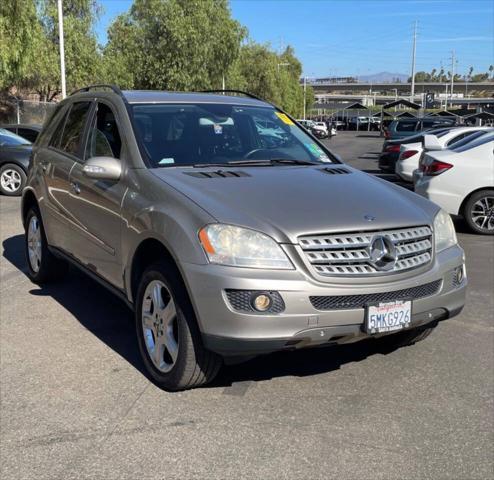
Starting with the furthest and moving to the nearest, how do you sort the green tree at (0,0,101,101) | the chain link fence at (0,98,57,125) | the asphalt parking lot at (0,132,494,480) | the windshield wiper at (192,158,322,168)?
1. the green tree at (0,0,101,101)
2. the chain link fence at (0,98,57,125)
3. the windshield wiper at (192,158,322,168)
4. the asphalt parking lot at (0,132,494,480)

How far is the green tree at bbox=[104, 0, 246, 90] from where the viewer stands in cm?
3859

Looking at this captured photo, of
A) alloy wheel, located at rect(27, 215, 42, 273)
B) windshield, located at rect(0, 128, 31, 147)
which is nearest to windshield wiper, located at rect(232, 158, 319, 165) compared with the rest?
alloy wheel, located at rect(27, 215, 42, 273)

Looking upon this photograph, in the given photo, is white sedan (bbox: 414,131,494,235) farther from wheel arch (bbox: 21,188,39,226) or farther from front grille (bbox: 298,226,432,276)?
front grille (bbox: 298,226,432,276)

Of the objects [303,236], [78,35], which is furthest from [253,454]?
[78,35]

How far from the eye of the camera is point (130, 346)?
451 centimetres

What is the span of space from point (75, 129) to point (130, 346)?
200 centimetres

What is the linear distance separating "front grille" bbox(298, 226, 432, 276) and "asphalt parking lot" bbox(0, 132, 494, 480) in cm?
84

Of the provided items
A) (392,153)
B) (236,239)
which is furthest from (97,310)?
(392,153)

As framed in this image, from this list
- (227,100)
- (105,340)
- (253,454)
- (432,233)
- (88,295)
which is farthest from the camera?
(88,295)

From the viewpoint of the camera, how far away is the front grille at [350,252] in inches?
130

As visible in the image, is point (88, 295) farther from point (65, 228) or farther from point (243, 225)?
point (243, 225)

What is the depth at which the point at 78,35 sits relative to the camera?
1324 inches

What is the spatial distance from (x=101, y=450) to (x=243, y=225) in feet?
4.43

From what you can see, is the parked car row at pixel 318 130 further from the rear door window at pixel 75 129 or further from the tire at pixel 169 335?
the tire at pixel 169 335
